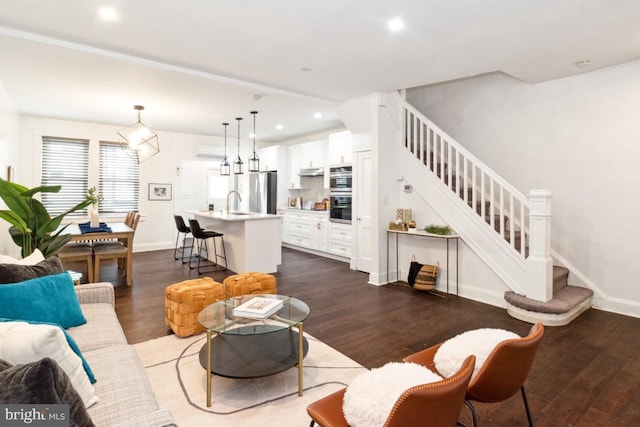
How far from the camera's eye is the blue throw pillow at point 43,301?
6.06 ft

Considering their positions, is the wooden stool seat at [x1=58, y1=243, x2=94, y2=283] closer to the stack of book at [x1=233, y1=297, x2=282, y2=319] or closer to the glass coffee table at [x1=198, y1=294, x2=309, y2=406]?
the glass coffee table at [x1=198, y1=294, x2=309, y2=406]

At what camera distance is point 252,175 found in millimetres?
8969

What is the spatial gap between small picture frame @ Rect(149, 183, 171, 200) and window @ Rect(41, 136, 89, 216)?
1229 mm

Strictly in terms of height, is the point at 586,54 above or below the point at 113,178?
above

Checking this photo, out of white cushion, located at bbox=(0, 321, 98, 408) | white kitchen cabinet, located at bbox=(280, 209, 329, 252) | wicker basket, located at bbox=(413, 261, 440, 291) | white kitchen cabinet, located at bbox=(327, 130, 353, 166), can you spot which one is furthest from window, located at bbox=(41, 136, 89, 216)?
white cushion, located at bbox=(0, 321, 98, 408)

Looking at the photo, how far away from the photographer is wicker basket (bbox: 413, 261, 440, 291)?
14.8 ft

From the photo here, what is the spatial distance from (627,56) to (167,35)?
15.7 ft

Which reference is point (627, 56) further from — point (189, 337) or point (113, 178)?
point (113, 178)

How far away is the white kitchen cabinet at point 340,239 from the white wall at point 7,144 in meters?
5.07

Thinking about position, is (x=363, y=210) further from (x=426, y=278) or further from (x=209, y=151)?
(x=209, y=151)

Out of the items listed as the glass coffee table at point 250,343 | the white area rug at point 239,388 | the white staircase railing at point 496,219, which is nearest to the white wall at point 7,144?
the white area rug at point 239,388

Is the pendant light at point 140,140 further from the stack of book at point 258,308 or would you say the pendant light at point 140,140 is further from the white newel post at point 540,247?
the white newel post at point 540,247

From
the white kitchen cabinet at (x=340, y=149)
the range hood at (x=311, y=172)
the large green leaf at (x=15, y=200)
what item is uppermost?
the white kitchen cabinet at (x=340, y=149)

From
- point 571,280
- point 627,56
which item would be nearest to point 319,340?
point 571,280
